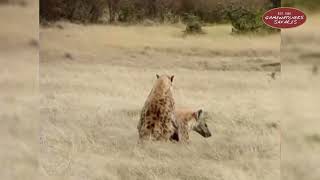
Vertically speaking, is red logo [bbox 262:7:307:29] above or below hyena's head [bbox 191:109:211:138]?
above

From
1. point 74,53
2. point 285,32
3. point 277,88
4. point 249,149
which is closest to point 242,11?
point 285,32

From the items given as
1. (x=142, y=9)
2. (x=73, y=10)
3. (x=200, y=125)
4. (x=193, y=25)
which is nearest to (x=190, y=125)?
(x=200, y=125)

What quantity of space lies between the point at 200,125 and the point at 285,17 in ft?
1.98

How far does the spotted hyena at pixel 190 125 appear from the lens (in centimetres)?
242

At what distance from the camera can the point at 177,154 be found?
2.42 meters

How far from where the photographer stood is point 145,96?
247cm

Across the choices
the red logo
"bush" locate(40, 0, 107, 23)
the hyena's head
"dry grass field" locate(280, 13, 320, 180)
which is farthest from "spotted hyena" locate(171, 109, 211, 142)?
"bush" locate(40, 0, 107, 23)

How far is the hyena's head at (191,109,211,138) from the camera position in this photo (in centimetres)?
242

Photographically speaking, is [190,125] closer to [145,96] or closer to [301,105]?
[145,96]

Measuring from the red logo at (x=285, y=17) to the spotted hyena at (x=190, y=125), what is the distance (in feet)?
1.66

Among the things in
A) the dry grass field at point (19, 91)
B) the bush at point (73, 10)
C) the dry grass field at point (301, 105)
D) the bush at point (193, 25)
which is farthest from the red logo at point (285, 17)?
the dry grass field at point (19, 91)

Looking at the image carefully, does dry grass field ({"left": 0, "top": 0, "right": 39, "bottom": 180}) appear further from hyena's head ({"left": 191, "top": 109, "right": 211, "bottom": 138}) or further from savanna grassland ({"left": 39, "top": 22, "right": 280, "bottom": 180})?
hyena's head ({"left": 191, "top": 109, "right": 211, "bottom": 138})

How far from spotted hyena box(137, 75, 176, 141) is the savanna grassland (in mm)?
32

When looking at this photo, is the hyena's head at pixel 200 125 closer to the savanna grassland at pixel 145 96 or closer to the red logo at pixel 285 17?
the savanna grassland at pixel 145 96
